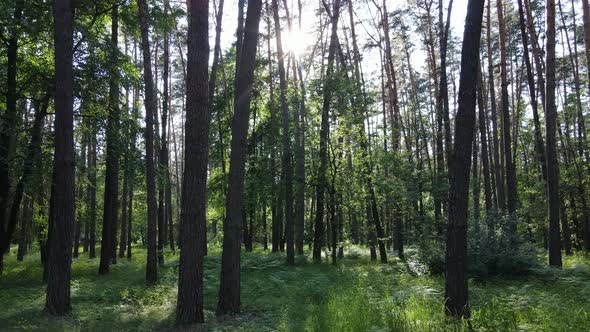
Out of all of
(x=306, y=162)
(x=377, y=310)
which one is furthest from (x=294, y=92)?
(x=377, y=310)

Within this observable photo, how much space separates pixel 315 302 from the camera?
28.8ft

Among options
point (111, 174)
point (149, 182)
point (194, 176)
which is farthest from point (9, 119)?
point (194, 176)

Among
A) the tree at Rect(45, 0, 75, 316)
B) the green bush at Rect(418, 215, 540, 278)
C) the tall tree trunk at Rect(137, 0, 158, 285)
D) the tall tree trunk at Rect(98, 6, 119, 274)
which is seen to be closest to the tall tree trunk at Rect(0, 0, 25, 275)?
the tall tree trunk at Rect(98, 6, 119, 274)

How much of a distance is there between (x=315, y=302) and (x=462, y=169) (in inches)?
175

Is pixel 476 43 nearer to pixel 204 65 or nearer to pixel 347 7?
pixel 204 65

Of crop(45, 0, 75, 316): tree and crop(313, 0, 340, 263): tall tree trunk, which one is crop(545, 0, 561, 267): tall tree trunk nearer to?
crop(313, 0, 340, 263): tall tree trunk

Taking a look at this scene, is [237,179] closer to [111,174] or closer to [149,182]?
[149,182]

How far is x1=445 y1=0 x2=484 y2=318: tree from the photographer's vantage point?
244 inches

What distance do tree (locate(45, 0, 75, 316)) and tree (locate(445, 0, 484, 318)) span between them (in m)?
7.48

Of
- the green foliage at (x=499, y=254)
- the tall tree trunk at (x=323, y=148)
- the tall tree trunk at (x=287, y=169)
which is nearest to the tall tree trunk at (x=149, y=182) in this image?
the tall tree trunk at (x=287, y=169)

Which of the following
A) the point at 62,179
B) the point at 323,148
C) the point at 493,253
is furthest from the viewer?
the point at 323,148

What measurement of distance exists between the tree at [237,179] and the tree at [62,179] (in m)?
3.28

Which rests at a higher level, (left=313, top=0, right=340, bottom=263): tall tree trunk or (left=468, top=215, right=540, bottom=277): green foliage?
(left=313, top=0, right=340, bottom=263): tall tree trunk

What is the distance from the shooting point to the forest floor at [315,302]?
229 inches
